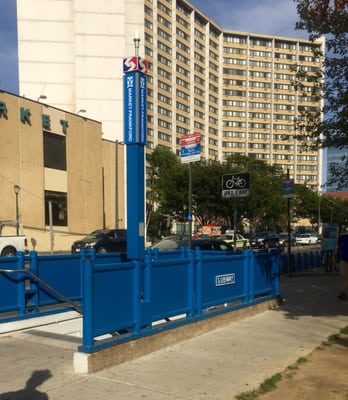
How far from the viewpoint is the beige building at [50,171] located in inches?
1252

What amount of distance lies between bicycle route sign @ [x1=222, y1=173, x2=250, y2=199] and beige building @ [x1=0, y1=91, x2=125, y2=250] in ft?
63.7

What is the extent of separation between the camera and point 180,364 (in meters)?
5.73

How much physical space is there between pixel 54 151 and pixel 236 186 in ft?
89.5

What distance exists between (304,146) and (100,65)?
75.9m

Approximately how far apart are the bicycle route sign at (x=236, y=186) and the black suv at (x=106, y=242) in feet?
46.1

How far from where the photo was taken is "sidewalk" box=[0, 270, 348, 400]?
15.6 feet

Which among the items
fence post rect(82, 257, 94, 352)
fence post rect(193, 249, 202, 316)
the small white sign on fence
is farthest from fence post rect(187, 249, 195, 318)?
fence post rect(82, 257, 94, 352)

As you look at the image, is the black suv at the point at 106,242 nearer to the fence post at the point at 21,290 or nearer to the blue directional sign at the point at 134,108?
the fence post at the point at 21,290

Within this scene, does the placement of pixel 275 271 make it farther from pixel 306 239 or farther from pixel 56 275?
pixel 306 239

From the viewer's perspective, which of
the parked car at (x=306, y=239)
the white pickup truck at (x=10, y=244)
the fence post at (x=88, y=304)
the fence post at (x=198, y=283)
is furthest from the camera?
the parked car at (x=306, y=239)

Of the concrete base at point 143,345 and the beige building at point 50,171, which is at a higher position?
the beige building at point 50,171

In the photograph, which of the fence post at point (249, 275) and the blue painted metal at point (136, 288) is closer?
the blue painted metal at point (136, 288)

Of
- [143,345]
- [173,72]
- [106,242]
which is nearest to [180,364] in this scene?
[143,345]

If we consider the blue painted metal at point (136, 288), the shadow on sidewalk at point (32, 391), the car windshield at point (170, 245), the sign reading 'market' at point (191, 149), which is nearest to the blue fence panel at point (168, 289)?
the blue painted metal at point (136, 288)
